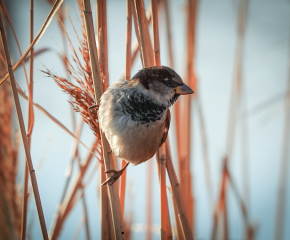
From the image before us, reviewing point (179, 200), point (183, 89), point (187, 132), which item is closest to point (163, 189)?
point (179, 200)

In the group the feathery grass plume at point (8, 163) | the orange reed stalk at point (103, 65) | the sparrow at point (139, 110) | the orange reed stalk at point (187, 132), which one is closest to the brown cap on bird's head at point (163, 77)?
the sparrow at point (139, 110)

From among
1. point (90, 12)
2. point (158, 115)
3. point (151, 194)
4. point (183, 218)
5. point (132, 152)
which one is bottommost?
point (151, 194)

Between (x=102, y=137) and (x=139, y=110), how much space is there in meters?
0.19

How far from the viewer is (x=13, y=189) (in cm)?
160

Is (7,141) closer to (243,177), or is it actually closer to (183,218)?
(183,218)

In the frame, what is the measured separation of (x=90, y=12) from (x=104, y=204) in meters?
0.75

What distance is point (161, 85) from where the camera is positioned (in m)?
1.11

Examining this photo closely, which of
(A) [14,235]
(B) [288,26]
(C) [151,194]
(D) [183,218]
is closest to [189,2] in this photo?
(B) [288,26]

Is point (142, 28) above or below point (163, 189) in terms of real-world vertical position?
above

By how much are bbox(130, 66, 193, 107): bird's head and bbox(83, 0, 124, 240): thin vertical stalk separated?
21 centimetres

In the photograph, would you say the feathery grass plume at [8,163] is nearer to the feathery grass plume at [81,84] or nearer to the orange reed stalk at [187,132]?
the feathery grass plume at [81,84]

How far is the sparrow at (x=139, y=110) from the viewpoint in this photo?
1.05 meters

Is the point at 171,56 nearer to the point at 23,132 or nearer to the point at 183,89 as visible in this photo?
the point at 183,89

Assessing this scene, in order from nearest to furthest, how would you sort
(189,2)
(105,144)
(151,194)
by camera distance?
(105,144) < (189,2) < (151,194)
